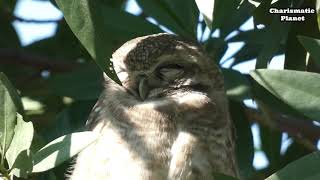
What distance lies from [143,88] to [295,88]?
1487mm

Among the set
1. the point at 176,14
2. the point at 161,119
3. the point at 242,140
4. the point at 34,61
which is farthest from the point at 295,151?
the point at 34,61

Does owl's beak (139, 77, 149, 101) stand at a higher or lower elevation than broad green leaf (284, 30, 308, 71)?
lower

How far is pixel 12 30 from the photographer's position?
16.8ft

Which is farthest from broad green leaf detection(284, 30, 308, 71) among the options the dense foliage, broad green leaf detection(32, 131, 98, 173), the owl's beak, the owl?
broad green leaf detection(32, 131, 98, 173)

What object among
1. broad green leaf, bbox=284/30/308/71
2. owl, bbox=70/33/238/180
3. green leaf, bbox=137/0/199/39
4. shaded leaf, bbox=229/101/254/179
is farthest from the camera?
shaded leaf, bbox=229/101/254/179

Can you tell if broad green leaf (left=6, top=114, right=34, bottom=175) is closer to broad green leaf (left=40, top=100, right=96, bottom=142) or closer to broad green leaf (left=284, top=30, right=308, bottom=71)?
broad green leaf (left=40, top=100, right=96, bottom=142)

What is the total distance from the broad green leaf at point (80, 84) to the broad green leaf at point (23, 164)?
4.36 feet

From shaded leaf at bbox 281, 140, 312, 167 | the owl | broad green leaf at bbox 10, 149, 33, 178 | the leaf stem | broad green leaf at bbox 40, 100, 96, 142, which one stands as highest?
broad green leaf at bbox 10, 149, 33, 178

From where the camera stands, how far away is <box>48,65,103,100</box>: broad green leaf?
4.17 meters

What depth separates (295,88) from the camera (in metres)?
2.80

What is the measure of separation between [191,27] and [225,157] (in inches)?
25.3

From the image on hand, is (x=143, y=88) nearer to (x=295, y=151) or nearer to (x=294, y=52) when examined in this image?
(x=294, y=52)

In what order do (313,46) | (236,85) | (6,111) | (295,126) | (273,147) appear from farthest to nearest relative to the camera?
(295,126), (273,147), (236,85), (6,111), (313,46)

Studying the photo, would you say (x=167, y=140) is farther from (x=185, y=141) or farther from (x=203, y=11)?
(x=203, y=11)
